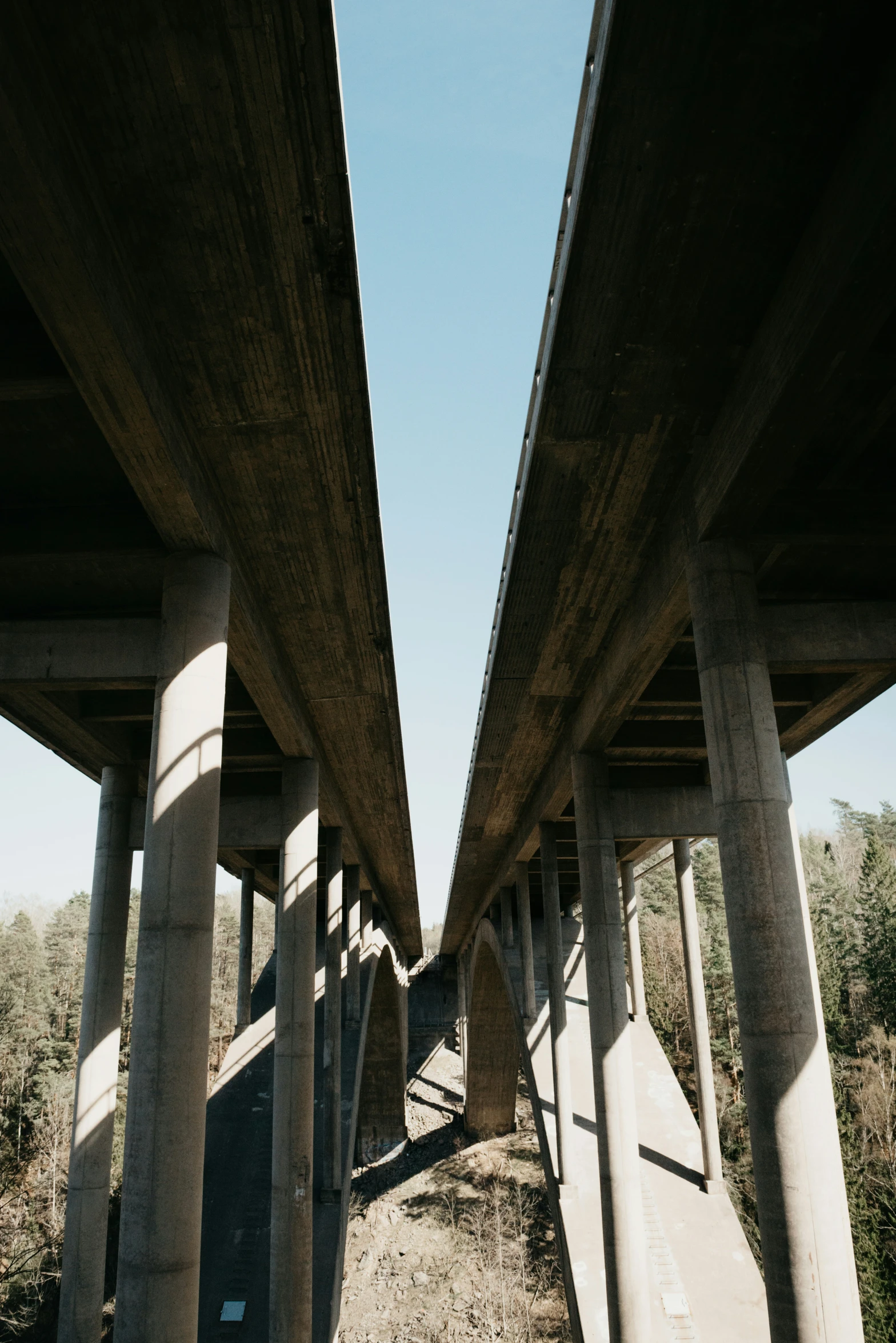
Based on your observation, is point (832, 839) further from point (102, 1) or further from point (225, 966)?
point (102, 1)

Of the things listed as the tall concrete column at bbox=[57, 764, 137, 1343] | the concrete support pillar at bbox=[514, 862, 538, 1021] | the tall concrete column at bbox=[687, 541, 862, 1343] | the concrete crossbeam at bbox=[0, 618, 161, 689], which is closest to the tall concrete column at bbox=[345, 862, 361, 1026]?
the concrete support pillar at bbox=[514, 862, 538, 1021]

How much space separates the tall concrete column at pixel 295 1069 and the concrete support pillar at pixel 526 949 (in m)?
14.3

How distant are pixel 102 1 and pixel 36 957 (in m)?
63.1

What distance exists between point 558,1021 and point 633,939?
9.02 metres

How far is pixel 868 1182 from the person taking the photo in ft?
109

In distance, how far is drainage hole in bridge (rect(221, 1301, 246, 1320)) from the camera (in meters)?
19.1

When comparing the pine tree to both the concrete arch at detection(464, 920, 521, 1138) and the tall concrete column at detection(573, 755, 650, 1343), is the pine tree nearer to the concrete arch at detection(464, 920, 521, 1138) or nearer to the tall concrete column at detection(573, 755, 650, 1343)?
the concrete arch at detection(464, 920, 521, 1138)

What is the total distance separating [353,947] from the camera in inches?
1189

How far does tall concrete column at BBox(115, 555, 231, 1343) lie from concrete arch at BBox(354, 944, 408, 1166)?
3908 cm

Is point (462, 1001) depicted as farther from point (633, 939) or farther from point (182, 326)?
point (182, 326)

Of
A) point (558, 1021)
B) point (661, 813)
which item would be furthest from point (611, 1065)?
point (558, 1021)

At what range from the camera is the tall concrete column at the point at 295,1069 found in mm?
14727

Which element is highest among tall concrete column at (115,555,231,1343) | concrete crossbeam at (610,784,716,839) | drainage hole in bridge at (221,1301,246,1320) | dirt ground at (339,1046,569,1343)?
concrete crossbeam at (610,784,716,839)

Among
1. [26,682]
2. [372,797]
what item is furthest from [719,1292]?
[26,682]
